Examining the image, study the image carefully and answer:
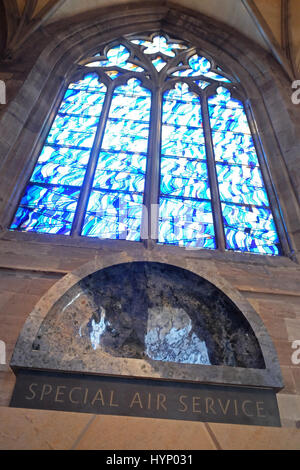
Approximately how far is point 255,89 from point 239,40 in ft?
4.85

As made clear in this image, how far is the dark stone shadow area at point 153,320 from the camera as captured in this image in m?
3.39

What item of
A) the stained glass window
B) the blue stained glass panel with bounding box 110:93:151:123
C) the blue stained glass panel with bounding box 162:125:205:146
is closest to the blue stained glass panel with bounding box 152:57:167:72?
the stained glass window

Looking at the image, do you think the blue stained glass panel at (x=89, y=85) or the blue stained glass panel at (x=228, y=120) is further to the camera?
the blue stained glass panel at (x=89, y=85)

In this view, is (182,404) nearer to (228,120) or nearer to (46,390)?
(46,390)

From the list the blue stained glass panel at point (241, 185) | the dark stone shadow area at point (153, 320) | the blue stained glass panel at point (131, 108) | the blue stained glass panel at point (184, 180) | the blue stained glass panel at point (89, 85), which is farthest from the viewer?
the blue stained glass panel at point (89, 85)

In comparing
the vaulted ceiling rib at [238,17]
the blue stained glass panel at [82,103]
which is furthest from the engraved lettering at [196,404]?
the vaulted ceiling rib at [238,17]

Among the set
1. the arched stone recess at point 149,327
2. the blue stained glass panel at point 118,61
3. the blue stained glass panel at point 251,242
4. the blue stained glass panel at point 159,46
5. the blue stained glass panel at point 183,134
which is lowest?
the arched stone recess at point 149,327

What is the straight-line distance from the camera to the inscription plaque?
113 inches

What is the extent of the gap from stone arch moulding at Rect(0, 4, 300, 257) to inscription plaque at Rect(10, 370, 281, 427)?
182 centimetres

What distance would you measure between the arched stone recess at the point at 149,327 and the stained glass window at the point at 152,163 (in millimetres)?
707

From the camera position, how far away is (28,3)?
689 centimetres

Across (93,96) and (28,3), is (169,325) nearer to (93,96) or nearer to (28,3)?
(93,96)

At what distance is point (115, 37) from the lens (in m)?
7.60

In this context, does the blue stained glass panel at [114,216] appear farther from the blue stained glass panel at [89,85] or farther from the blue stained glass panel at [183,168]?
the blue stained glass panel at [89,85]
